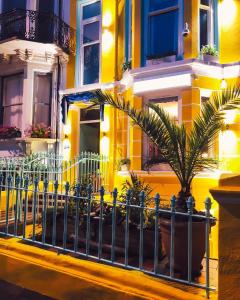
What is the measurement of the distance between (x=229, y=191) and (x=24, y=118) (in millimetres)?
10508

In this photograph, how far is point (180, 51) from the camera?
9320 mm

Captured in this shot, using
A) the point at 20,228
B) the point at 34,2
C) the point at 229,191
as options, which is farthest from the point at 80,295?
the point at 34,2

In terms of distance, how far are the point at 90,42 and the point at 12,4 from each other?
3899 mm

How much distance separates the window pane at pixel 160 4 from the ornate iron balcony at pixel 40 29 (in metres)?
3.82

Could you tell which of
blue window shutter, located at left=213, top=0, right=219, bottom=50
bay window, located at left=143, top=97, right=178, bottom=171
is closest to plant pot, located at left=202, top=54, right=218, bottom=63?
blue window shutter, located at left=213, top=0, right=219, bottom=50

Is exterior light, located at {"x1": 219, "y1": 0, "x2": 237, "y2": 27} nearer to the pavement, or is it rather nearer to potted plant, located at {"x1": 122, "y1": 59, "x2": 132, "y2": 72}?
potted plant, located at {"x1": 122, "y1": 59, "x2": 132, "y2": 72}

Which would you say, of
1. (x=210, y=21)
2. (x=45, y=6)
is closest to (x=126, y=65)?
(x=210, y=21)

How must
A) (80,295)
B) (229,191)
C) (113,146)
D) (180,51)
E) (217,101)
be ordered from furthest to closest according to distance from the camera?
(113,146) → (180,51) → (217,101) → (80,295) → (229,191)

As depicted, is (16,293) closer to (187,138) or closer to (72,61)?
(187,138)

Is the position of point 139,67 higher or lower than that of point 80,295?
higher

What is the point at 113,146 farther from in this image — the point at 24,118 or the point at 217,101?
the point at 217,101

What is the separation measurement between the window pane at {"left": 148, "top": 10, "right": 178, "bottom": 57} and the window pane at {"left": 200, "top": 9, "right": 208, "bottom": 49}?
0.80 meters

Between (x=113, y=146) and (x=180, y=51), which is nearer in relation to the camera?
(x=180, y=51)

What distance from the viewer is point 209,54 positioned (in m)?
9.34
